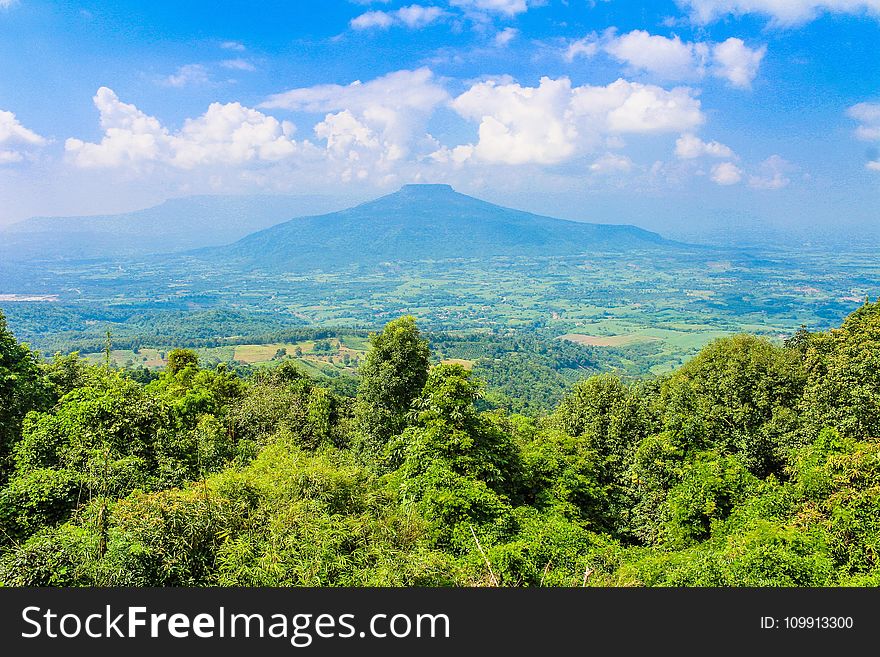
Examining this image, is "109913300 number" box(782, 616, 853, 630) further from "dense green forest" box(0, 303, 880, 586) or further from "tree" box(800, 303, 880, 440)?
"tree" box(800, 303, 880, 440)

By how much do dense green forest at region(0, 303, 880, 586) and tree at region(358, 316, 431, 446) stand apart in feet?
0.26

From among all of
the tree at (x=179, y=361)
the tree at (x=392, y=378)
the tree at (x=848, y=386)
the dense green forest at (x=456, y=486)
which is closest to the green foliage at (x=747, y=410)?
→ the dense green forest at (x=456, y=486)

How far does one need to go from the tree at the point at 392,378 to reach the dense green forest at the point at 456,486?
8 cm

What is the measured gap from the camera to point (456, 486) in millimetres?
12406

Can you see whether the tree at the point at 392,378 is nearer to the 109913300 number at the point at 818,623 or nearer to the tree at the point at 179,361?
the 109913300 number at the point at 818,623

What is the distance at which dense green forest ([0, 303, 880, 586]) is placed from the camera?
784 cm

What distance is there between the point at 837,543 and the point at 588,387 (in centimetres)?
1304

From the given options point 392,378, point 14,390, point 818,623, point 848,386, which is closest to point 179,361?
point 14,390

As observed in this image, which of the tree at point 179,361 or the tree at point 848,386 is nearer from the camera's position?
the tree at point 848,386

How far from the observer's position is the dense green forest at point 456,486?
7.84 meters

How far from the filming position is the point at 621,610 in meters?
6.20

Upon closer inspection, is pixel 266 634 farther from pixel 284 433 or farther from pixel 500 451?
pixel 284 433

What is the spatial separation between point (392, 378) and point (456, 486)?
6.38 m

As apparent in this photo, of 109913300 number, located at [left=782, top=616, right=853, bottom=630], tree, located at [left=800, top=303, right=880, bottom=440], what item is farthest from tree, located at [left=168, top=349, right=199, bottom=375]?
109913300 number, located at [left=782, top=616, right=853, bottom=630]
